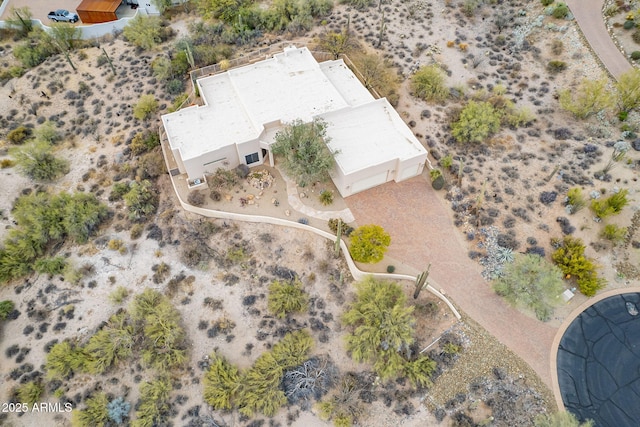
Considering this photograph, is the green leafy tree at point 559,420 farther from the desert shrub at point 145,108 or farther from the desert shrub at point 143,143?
the desert shrub at point 145,108

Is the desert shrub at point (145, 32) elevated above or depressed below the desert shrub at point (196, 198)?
above

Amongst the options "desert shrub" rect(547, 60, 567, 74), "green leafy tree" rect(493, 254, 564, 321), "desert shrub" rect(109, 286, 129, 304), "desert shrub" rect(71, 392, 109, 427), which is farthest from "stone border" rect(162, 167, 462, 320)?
"desert shrub" rect(547, 60, 567, 74)

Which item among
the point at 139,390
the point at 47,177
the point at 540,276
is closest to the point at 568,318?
the point at 540,276

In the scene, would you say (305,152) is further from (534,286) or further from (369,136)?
(534,286)

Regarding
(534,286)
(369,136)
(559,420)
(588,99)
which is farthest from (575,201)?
(369,136)

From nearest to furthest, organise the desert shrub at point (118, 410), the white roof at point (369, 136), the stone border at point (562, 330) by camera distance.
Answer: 1. the desert shrub at point (118, 410)
2. the stone border at point (562, 330)
3. the white roof at point (369, 136)

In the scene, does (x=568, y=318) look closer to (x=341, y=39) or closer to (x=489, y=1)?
(x=341, y=39)

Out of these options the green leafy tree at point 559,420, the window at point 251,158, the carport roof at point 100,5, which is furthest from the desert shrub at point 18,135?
the green leafy tree at point 559,420
